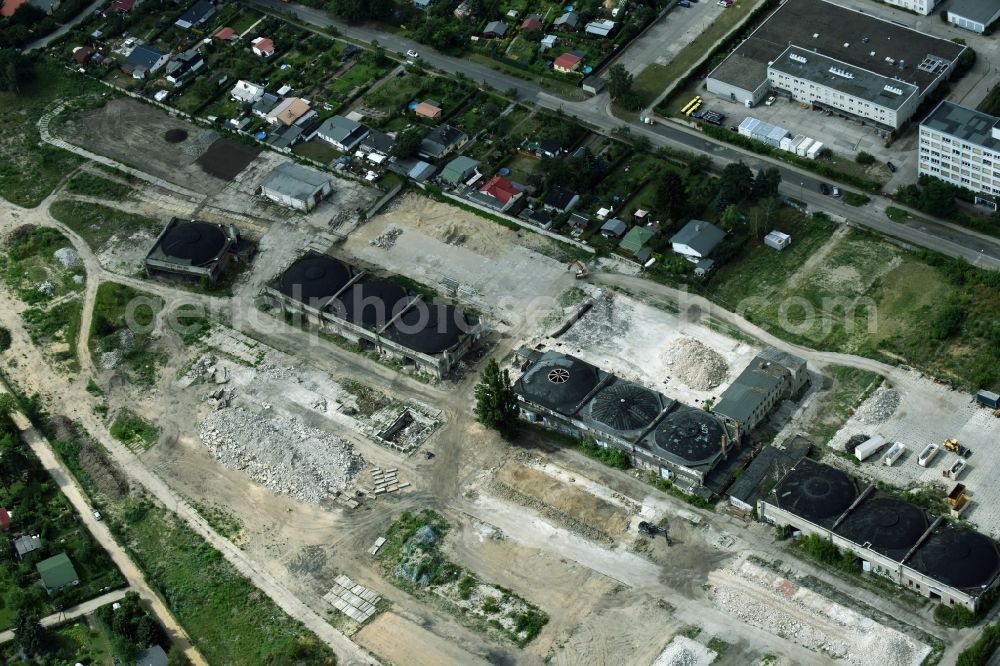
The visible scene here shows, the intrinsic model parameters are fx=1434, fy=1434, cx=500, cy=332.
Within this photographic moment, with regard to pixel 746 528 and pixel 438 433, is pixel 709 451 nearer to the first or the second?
pixel 746 528

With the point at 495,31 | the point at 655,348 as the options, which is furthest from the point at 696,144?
the point at 495,31

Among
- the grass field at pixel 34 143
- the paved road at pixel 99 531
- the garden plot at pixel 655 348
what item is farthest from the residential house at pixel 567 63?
the paved road at pixel 99 531

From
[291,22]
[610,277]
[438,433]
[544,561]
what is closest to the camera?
[544,561]

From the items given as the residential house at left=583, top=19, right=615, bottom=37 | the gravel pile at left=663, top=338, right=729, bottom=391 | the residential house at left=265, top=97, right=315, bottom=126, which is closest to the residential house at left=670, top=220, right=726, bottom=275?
the gravel pile at left=663, top=338, right=729, bottom=391

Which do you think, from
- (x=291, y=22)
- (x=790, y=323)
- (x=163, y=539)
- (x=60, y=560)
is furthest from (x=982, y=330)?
(x=291, y=22)

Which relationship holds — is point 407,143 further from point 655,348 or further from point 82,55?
point 82,55

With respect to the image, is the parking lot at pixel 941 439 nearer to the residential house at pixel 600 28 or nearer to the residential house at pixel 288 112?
the residential house at pixel 600 28
